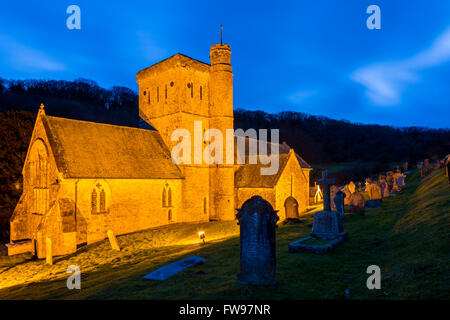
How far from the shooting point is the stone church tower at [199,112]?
29.2 m

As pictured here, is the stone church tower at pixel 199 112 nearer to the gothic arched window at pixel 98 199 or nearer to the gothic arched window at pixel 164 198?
the gothic arched window at pixel 164 198

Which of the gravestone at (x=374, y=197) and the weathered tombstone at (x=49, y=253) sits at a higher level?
the gravestone at (x=374, y=197)

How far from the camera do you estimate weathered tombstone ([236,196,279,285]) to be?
880 centimetres

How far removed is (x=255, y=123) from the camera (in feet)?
391

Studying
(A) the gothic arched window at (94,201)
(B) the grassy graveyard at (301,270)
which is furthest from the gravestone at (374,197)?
(A) the gothic arched window at (94,201)

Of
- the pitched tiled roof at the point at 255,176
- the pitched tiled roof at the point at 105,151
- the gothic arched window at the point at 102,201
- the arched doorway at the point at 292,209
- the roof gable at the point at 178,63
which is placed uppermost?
the roof gable at the point at 178,63

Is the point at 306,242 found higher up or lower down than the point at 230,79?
lower down

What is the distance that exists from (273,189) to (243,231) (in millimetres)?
18567

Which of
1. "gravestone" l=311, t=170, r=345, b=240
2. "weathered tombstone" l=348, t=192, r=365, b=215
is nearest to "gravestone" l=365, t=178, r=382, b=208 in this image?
"weathered tombstone" l=348, t=192, r=365, b=215

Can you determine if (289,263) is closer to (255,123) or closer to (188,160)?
(188,160)

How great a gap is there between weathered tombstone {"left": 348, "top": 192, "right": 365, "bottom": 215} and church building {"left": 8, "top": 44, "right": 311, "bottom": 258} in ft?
13.4

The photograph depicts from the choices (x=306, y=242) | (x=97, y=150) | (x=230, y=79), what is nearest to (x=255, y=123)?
(x=230, y=79)

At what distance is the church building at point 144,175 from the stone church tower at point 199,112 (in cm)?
10
